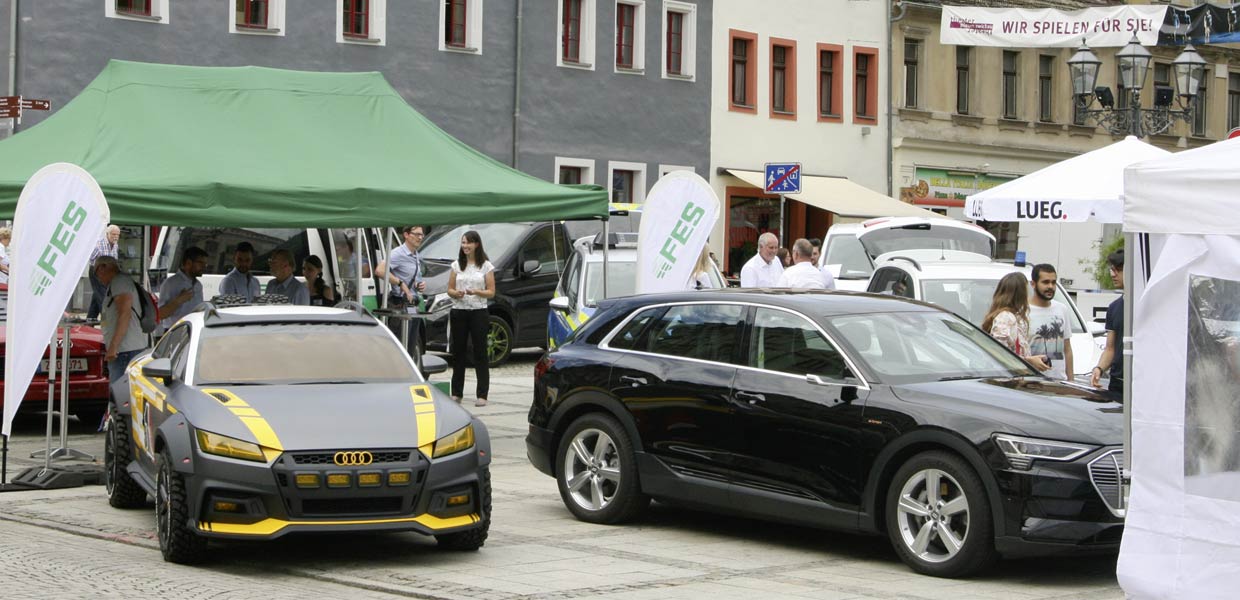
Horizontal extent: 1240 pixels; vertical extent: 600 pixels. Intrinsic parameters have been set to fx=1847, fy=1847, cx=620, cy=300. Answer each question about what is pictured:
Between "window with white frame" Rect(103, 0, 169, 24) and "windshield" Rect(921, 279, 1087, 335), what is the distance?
17.8m

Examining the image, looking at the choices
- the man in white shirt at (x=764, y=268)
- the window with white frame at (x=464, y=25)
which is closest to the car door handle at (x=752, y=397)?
the man in white shirt at (x=764, y=268)

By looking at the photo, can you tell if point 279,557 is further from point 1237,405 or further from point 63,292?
point 1237,405

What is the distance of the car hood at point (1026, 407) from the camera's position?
9766 mm

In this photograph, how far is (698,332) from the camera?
11.7 metres

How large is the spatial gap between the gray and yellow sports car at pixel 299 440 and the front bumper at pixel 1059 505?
299cm

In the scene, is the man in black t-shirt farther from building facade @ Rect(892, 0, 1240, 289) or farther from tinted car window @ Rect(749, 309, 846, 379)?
building facade @ Rect(892, 0, 1240, 289)

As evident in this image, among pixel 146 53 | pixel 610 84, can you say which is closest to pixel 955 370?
pixel 146 53

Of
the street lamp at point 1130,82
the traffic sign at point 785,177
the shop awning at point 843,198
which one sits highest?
the street lamp at point 1130,82

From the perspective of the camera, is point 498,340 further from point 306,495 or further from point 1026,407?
point 1026,407

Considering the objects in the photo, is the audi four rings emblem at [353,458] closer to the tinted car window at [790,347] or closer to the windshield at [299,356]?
the windshield at [299,356]

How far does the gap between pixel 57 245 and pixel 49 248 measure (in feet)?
0.20

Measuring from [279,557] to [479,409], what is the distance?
30.5 ft

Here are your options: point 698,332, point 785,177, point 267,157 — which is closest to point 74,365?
point 267,157

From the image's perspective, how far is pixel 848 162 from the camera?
→ 4397 centimetres
